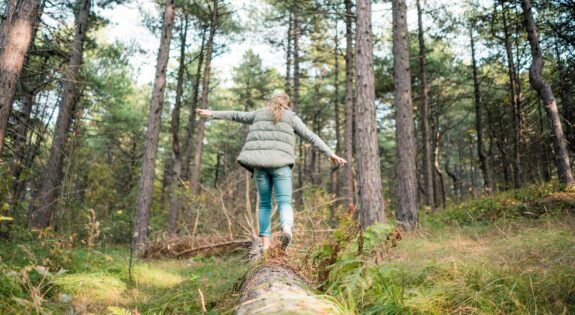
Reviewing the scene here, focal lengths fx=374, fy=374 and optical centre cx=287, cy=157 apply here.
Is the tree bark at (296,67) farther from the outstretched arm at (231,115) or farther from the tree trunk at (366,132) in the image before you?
the outstretched arm at (231,115)

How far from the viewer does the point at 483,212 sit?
9336 millimetres

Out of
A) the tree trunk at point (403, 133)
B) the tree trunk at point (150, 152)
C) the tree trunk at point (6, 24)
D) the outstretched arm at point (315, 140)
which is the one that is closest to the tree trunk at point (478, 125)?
the tree trunk at point (403, 133)

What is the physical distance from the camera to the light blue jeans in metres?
4.56

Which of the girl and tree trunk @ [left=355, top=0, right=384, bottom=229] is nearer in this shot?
the girl

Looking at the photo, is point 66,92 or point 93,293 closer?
point 93,293

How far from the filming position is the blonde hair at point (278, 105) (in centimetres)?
469

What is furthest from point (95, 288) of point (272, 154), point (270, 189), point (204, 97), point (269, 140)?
point (204, 97)

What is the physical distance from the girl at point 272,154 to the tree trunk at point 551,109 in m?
6.88

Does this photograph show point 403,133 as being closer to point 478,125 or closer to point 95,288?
point 95,288

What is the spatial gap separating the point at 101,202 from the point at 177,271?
1541 centimetres

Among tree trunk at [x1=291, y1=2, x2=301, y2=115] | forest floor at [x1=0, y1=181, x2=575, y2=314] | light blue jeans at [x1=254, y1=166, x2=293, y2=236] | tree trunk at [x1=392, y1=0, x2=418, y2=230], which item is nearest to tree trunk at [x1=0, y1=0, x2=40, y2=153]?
forest floor at [x1=0, y1=181, x2=575, y2=314]

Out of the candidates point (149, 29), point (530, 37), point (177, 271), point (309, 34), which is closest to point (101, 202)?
point (149, 29)

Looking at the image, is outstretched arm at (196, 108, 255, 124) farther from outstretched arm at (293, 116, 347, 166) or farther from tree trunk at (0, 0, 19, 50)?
tree trunk at (0, 0, 19, 50)

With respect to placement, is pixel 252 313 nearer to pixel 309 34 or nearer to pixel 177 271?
pixel 177 271
